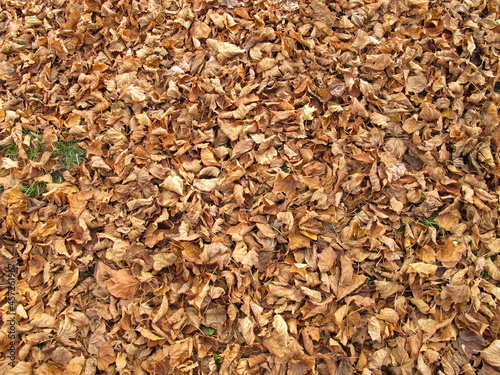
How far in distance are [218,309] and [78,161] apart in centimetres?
134


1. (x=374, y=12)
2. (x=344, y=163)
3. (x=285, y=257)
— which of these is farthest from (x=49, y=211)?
(x=374, y=12)

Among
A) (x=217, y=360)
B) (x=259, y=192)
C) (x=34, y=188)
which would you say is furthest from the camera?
(x=34, y=188)

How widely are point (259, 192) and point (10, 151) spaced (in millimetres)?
1751

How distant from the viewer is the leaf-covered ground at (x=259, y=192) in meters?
2.04

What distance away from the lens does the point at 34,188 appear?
2.50 meters

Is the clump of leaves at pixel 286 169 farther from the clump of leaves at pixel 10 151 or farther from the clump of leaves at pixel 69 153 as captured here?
the clump of leaves at pixel 10 151

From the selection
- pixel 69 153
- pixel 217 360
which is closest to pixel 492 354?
pixel 217 360

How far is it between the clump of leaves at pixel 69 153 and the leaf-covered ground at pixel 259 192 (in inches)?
0.5

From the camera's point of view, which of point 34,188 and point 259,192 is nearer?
point 259,192

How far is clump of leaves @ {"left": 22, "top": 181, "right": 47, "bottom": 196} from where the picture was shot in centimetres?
248

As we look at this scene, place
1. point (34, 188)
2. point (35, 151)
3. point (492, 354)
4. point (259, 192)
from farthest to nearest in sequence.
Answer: point (35, 151) → point (34, 188) → point (259, 192) → point (492, 354)

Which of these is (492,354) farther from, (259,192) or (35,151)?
(35,151)

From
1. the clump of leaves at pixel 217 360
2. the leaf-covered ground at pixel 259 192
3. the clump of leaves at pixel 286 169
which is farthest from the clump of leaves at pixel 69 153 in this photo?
the clump of leaves at pixel 217 360

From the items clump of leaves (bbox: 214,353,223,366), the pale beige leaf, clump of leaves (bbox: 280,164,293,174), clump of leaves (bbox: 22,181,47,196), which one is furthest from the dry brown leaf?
the pale beige leaf
